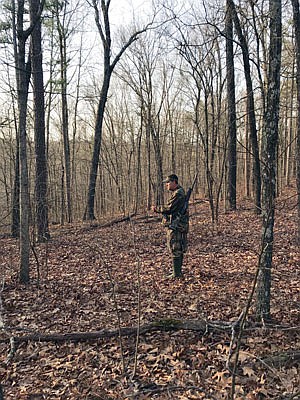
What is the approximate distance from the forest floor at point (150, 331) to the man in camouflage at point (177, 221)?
54cm

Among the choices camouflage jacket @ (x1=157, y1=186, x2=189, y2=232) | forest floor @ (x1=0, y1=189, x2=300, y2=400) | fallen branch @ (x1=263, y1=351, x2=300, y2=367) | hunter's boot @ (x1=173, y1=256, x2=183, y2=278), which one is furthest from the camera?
hunter's boot @ (x1=173, y1=256, x2=183, y2=278)

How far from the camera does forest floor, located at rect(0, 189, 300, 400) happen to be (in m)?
3.83

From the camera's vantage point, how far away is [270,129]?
14.0 feet

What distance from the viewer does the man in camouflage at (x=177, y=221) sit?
6.95m

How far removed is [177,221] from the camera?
6996mm

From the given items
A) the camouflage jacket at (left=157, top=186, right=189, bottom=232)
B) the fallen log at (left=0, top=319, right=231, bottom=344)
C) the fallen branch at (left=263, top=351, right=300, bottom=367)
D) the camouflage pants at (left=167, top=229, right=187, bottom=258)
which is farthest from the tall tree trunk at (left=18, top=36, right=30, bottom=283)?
the fallen branch at (left=263, top=351, right=300, bottom=367)

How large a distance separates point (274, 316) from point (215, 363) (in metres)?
1.40

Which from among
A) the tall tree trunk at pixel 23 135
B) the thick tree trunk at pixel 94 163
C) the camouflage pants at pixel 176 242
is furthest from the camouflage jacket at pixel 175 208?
the thick tree trunk at pixel 94 163

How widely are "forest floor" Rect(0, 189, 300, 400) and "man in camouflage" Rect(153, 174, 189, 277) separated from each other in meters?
0.54

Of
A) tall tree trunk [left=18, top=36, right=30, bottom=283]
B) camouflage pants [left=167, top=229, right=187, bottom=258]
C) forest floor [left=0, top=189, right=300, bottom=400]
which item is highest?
tall tree trunk [left=18, top=36, right=30, bottom=283]

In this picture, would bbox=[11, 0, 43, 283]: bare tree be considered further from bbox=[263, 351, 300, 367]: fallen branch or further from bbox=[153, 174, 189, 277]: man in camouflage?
bbox=[263, 351, 300, 367]: fallen branch

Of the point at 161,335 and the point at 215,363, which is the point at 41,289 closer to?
the point at 161,335

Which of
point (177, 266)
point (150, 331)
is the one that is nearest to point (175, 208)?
point (177, 266)

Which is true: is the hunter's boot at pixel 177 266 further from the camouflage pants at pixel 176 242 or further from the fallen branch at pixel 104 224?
the fallen branch at pixel 104 224
